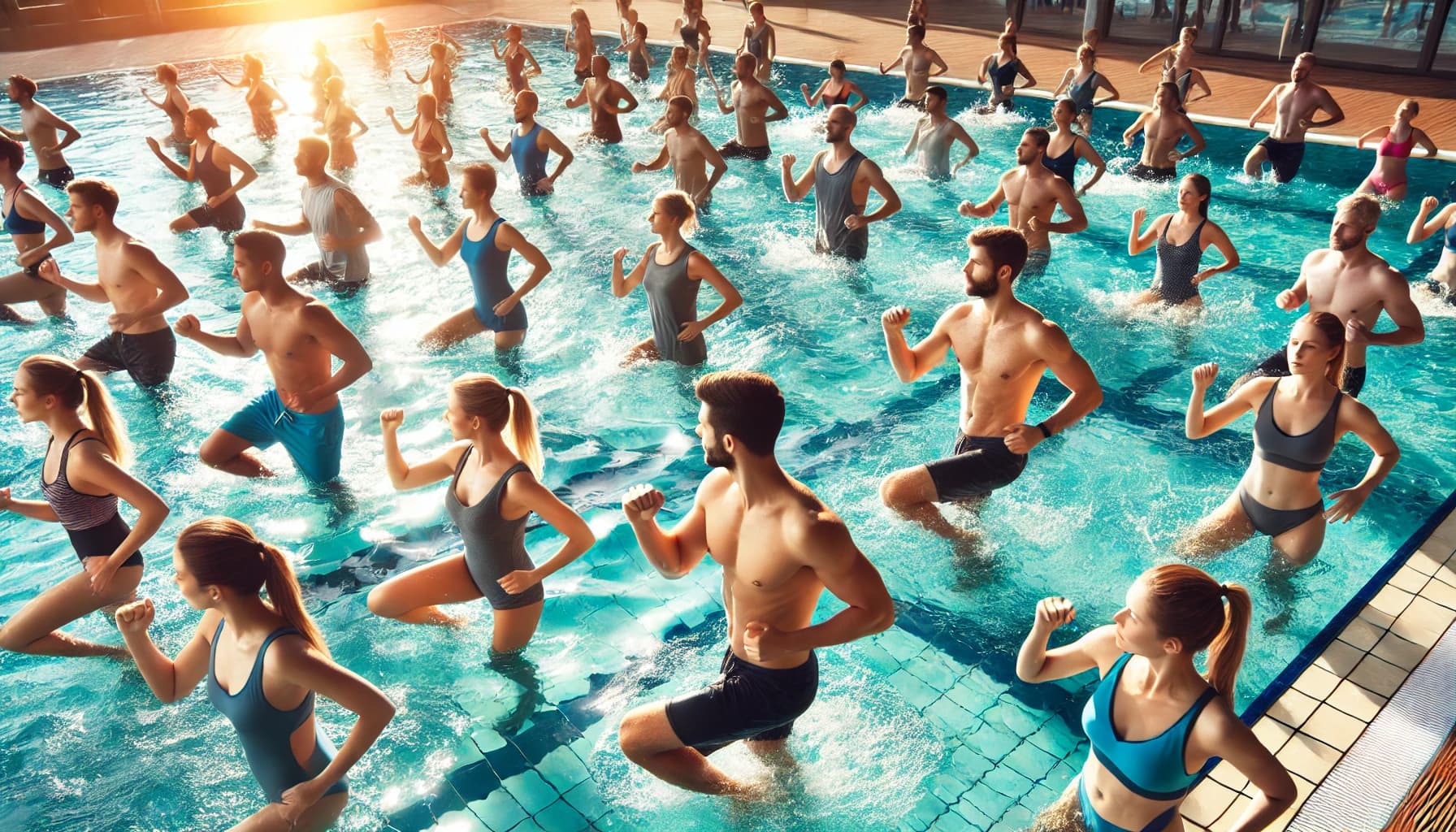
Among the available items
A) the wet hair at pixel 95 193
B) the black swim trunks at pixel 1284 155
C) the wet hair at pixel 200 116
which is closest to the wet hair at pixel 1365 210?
the black swim trunks at pixel 1284 155

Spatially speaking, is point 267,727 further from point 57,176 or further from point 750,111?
point 57,176

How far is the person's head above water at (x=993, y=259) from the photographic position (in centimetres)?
504

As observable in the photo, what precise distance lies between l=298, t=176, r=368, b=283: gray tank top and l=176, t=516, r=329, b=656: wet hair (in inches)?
214

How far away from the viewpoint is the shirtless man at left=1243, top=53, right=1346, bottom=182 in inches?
432

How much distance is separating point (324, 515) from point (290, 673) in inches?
128

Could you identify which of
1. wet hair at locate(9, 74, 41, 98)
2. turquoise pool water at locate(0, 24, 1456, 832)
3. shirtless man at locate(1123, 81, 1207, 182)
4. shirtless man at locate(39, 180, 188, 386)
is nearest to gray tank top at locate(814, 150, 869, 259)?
turquoise pool water at locate(0, 24, 1456, 832)

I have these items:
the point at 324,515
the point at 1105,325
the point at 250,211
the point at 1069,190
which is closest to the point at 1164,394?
the point at 1105,325

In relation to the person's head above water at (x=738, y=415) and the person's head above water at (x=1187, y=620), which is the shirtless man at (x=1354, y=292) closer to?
the person's head above water at (x=1187, y=620)

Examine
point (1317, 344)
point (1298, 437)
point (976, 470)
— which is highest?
point (1317, 344)

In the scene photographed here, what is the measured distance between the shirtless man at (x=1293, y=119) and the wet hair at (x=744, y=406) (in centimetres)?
1013

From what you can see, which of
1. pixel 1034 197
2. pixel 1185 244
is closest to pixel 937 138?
pixel 1034 197

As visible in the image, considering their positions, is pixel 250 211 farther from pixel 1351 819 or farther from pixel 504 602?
pixel 1351 819

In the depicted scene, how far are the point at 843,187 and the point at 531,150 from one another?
403 cm

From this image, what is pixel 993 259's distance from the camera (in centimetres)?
507
